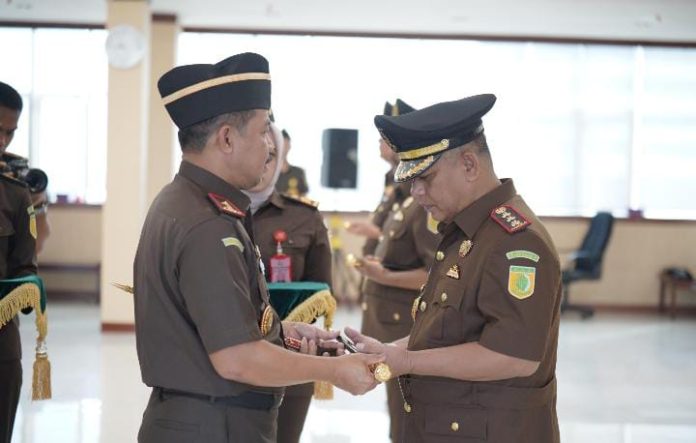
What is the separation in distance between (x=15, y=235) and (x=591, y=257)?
7670 mm

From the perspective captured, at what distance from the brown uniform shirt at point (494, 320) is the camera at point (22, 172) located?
1.94 meters

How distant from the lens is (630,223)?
10320 millimetres

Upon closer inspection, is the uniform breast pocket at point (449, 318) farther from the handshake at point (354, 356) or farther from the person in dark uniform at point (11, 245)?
the person in dark uniform at point (11, 245)

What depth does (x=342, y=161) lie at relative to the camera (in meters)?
8.88

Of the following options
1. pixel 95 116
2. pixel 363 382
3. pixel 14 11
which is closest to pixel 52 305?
pixel 95 116

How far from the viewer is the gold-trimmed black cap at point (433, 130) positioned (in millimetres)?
2086

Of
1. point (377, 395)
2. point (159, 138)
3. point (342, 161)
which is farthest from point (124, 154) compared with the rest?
point (377, 395)

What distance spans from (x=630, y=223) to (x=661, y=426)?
542 cm

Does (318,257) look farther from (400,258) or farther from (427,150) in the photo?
(427,150)

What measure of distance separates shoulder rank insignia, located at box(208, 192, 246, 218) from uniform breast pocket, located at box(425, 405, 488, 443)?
2.33 feet

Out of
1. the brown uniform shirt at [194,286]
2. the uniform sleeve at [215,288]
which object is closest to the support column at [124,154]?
the brown uniform shirt at [194,286]

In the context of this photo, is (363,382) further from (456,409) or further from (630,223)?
(630,223)

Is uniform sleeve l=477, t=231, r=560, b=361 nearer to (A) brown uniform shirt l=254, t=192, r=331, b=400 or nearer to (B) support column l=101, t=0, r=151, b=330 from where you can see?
(A) brown uniform shirt l=254, t=192, r=331, b=400

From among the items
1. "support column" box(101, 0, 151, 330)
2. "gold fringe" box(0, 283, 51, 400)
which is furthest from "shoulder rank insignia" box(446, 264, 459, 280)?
"support column" box(101, 0, 151, 330)
